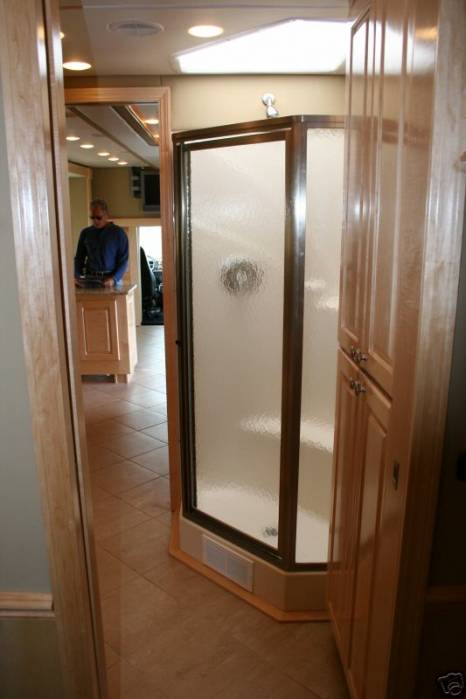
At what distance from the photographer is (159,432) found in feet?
14.9

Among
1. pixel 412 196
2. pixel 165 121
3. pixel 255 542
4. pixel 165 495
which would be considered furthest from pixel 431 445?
pixel 165 495

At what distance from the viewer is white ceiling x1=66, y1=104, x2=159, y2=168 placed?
488cm

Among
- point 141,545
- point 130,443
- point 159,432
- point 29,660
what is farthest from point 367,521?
point 159,432

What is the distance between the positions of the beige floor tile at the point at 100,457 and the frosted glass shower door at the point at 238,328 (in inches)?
51.9

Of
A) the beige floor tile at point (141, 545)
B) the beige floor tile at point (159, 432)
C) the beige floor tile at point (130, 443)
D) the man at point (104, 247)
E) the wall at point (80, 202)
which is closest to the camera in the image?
the beige floor tile at point (141, 545)

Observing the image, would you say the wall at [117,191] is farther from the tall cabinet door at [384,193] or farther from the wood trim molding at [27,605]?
the wood trim molding at [27,605]

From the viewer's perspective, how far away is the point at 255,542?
2559 millimetres

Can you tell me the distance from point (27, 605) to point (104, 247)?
5.06m

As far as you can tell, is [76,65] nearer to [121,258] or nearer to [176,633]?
[176,633]

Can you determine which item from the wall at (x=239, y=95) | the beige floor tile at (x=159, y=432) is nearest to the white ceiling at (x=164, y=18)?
the wall at (x=239, y=95)

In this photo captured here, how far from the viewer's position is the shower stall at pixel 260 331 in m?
2.20

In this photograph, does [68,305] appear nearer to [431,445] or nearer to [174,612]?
[431,445]

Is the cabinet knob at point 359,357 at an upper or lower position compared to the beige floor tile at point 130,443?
upper

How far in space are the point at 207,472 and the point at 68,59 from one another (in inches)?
79.6
